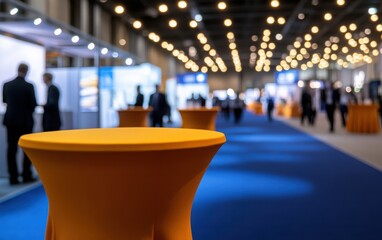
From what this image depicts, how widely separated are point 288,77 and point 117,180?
22.1 m

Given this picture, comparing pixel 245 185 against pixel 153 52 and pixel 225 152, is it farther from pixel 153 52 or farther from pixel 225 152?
pixel 153 52

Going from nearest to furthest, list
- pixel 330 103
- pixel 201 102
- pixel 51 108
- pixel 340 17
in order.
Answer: pixel 51 108
pixel 330 103
pixel 340 17
pixel 201 102

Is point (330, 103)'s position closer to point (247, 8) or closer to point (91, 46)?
point (247, 8)

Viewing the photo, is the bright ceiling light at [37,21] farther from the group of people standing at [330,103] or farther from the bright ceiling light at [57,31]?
the group of people standing at [330,103]

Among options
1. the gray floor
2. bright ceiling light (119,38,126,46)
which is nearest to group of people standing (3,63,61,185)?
the gray floor

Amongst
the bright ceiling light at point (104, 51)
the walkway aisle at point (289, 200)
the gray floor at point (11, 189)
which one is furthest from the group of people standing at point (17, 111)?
the bright ceiling light at point (104, 51)

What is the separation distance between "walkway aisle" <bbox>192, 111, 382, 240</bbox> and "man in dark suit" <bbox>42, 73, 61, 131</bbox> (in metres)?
2.13

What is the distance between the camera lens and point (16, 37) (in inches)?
228

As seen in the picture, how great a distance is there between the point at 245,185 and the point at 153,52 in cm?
2113

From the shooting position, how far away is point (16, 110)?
15.3 ft

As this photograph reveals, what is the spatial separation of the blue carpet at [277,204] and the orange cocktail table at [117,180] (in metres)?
1.33

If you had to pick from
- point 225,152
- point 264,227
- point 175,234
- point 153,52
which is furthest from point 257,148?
point 153,52

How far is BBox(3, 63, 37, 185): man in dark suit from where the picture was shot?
4.64 m

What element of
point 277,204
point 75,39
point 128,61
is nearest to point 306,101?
point 128,61
